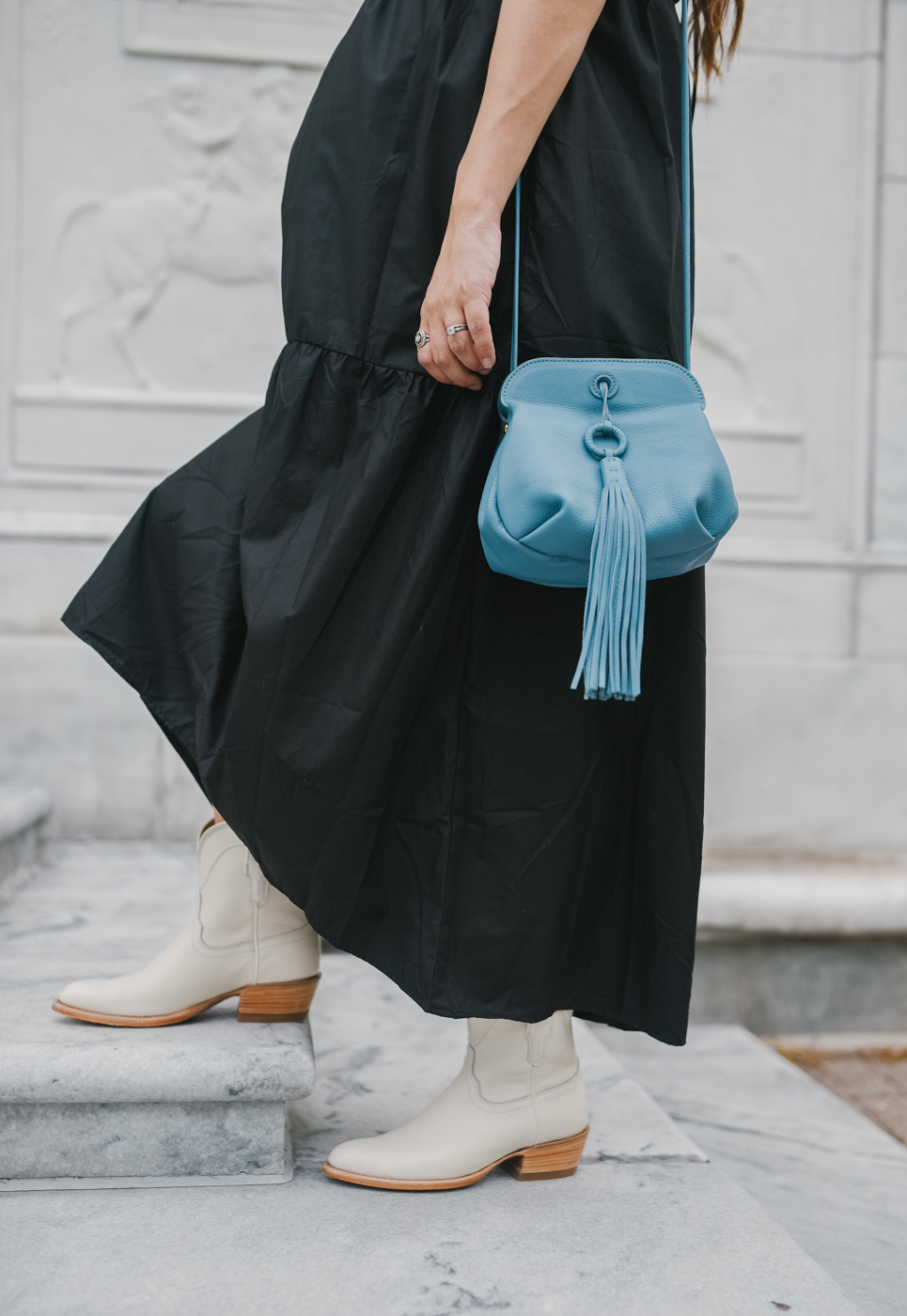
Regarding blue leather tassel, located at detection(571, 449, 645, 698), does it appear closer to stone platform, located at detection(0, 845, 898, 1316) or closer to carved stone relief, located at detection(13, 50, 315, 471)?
stone platform, located at detection(0, 845, 898, 1316)

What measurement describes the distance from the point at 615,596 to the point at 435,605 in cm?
21

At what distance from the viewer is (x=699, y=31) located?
1110mm

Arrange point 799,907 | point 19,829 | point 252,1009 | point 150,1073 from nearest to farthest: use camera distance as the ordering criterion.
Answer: point 150,1073 → point 252,1009 → point 19,829 → point 799,907

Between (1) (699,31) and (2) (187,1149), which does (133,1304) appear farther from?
(1) (699,31)

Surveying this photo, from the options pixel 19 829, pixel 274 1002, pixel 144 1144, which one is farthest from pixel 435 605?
pixel 19 829

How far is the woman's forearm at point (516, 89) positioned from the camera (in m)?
0.89

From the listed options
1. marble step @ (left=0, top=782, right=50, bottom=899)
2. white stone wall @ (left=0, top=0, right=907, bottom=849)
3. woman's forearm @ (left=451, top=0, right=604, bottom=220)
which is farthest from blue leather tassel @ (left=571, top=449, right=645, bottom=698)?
white stone wall @ (left=0, top=0, right=907, bottom=849)

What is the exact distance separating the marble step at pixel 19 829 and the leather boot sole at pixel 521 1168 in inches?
A: 41.3

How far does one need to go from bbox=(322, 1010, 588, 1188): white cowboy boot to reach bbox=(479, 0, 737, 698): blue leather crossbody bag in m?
0.44

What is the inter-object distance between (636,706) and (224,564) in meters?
0.45

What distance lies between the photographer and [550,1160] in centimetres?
108

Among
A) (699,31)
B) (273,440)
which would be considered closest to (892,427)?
(699,31)

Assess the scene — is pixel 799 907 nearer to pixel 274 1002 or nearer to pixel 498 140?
pixel 274 1002

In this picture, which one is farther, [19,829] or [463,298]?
[19,829]
